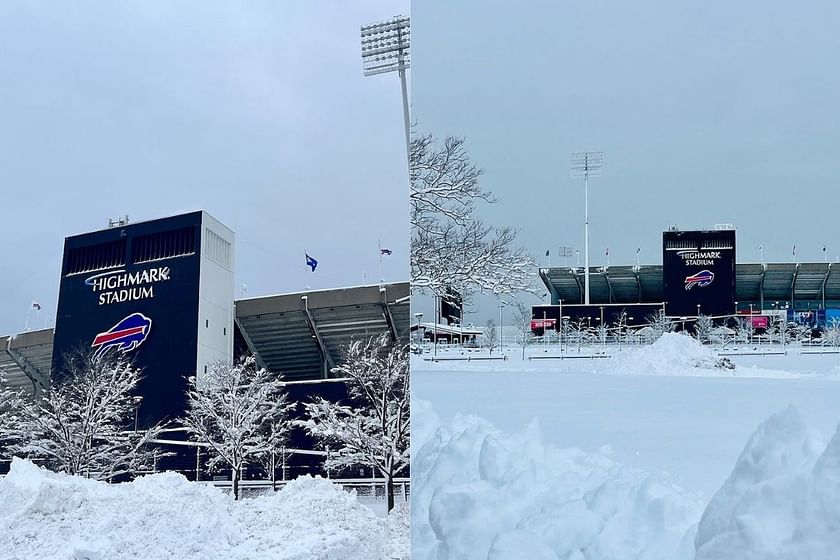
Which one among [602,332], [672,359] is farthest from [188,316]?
[672,359]

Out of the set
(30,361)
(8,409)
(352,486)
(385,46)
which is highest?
(385,46)

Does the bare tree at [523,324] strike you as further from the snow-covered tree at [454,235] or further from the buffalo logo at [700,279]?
the buffalo logo at [700,279]

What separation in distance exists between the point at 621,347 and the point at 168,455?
245 inches

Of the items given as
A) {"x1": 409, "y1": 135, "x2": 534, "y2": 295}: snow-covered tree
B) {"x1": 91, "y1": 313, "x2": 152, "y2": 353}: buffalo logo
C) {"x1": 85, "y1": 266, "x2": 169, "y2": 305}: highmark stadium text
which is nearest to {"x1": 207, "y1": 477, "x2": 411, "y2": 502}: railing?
{"x1": 91, "y1": 313, "x2": 152, "y2": 353}: buffalo logo

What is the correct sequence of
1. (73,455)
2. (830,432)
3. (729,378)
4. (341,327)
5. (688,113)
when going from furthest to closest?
(73,455), (341,327), (688,113), (729,378), (830,432)

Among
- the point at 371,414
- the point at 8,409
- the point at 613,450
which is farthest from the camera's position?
the point at 8,409

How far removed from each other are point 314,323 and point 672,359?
553 centimetres

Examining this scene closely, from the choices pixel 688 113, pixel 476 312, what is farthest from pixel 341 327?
pixel 688 113

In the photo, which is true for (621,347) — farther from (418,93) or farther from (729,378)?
(418,93)

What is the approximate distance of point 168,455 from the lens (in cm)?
897

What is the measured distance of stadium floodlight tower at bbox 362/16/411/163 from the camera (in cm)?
907

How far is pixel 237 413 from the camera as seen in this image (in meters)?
8.73

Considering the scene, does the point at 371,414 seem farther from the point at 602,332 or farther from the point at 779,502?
the point at 779,502

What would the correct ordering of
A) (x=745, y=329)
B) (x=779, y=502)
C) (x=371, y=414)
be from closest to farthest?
1. (x=779, y=502)
2. (x=745, y=329)
3. (x=371, y=414)
